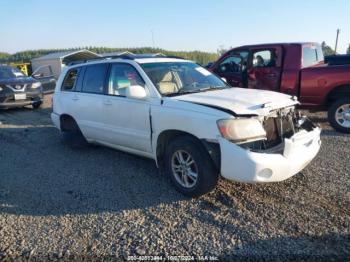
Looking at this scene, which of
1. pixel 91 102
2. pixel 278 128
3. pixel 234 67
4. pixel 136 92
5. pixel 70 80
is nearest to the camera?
pixel 278 128

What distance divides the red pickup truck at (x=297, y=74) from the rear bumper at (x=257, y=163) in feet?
12.3

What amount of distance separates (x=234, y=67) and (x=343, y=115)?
2.95m

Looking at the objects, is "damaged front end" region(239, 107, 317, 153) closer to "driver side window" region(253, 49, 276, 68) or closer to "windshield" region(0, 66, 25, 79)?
"driver side window" region(253, 49, 276, 68)

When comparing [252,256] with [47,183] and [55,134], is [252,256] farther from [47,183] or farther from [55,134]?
[55,134]

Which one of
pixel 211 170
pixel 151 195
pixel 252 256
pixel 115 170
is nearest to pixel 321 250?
pixel 252 256

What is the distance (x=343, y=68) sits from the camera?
6.81m

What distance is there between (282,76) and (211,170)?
4635 millimetres

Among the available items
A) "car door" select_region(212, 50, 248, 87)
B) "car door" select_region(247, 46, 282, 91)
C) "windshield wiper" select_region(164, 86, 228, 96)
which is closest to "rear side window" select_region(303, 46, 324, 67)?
"car door" select_region(247, 46, 282, 91)

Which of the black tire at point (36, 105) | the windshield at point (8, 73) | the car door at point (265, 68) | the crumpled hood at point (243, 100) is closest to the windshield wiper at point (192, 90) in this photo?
the crumpled hood at point (243, 100)

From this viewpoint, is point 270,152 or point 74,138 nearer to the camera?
point 270,152

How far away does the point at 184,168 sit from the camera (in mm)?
4227

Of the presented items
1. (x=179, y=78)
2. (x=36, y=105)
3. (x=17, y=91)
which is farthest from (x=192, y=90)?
(x=36, y=105)

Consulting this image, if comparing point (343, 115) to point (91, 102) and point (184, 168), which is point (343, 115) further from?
point (91, 102)

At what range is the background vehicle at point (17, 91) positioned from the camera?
10.8 m
